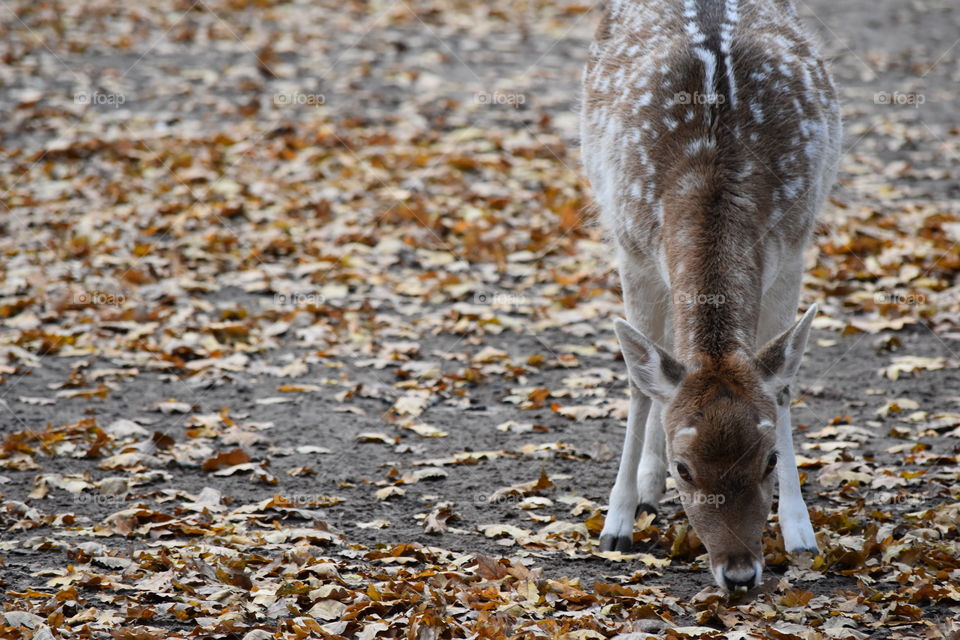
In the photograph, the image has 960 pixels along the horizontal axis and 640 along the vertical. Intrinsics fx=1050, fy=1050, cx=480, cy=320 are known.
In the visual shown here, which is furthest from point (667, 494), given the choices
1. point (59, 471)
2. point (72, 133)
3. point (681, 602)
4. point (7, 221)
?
point (72, 133)

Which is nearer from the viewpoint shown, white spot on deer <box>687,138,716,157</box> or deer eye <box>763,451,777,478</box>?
deer eye <box>763,451,777,478</box>

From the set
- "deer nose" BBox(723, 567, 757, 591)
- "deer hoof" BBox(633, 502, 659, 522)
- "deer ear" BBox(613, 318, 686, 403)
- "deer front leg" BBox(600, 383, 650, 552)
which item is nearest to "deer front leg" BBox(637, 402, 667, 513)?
"deer hoof" BBox(633, 502, 659, 522)

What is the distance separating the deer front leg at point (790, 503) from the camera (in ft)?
16.8

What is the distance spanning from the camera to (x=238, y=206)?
10.4 meters

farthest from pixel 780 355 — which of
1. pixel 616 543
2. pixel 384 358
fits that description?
pixel 384 358

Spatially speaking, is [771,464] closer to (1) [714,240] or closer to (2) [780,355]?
(2) [780,355]

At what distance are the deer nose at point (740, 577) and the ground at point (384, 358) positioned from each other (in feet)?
0.61

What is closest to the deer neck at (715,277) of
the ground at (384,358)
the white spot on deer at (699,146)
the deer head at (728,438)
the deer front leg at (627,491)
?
the deer head at (728,438)

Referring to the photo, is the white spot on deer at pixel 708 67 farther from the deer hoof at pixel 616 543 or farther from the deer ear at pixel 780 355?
the deer hoof at pixel 616 543

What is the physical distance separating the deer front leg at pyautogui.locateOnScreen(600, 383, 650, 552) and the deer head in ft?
2.74

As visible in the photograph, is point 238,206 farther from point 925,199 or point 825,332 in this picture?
point 925,199

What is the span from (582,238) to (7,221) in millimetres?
5582

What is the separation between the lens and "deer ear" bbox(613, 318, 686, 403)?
462 centimetres

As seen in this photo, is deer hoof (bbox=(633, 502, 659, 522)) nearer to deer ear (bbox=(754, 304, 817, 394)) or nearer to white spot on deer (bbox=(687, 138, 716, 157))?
deer ear (bbox=(754, 304, 817, 394))
